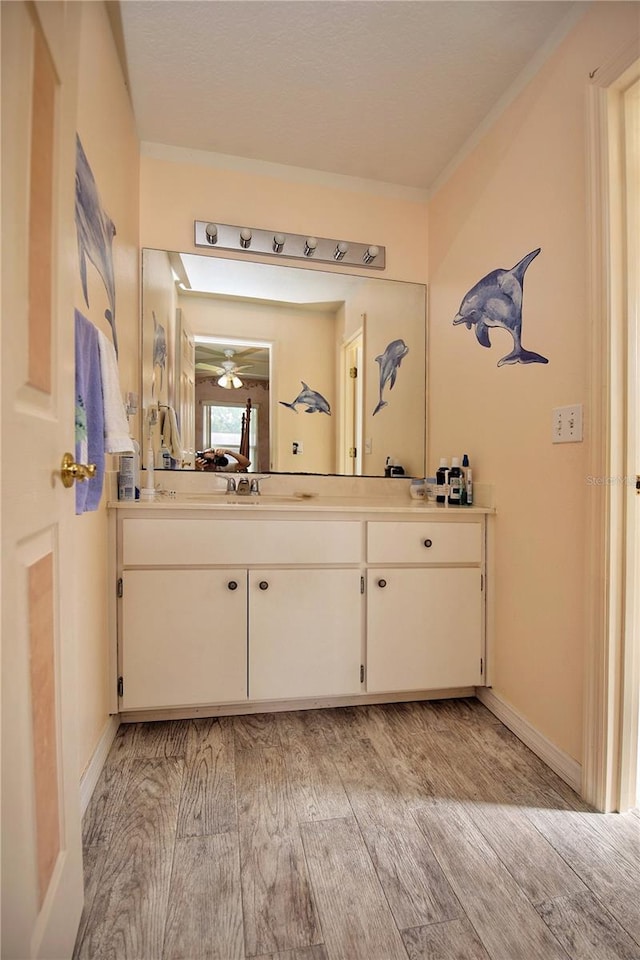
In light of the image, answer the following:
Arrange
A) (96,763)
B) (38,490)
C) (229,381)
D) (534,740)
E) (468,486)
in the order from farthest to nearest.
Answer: (229,381) < (468,486) < (534,740) < (96,763) < (38,490)

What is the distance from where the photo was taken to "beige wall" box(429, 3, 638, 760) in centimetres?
138

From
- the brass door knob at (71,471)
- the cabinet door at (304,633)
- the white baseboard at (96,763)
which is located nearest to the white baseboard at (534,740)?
the cabinet door at (304,633)

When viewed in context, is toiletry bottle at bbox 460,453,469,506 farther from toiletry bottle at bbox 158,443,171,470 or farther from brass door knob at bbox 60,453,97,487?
brass door knob at bbox 60,453,97,487

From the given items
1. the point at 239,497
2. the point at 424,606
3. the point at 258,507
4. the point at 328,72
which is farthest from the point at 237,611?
the point at 328,72

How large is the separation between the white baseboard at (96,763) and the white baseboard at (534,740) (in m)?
1.37

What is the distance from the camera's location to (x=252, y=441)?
7.20 ft

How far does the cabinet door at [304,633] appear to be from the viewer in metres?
1.66

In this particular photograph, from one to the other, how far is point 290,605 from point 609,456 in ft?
3.74

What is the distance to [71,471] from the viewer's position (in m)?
0.80

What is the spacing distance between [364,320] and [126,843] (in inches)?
86.8

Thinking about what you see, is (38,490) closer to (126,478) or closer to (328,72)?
(126,478)

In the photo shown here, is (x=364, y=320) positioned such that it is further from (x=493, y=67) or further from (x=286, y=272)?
(x=493, y=67)

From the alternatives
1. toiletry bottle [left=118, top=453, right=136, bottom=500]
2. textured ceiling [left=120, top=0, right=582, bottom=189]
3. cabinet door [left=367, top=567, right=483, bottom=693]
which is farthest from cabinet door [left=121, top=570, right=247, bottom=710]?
textured ceiling [left=120, top=0, right=582, bottom=189]

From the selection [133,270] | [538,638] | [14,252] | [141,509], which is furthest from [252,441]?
[14,252]
